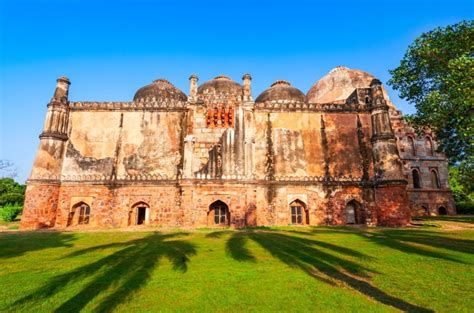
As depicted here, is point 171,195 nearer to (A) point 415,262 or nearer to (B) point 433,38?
(A) point 415,262

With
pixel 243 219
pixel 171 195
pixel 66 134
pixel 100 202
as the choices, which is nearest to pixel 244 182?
pixel 243 219

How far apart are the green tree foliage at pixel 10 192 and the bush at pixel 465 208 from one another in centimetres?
4250

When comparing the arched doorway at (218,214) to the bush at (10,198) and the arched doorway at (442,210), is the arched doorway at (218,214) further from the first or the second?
the arched doorway at (442,210)

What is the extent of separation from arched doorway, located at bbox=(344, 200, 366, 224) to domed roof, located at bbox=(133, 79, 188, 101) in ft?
49.1

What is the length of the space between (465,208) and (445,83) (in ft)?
77.0

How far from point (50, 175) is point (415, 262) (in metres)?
17.5

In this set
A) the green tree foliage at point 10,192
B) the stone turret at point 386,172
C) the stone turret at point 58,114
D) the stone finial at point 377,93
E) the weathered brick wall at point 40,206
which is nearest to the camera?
the weathered brick wall at point 40,206

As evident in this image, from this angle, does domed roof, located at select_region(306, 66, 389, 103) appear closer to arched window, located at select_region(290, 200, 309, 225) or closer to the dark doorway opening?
arched window, located at select_region(290, 200, 309, 225)

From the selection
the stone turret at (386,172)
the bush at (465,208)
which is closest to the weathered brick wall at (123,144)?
the stone turret at (386,172)

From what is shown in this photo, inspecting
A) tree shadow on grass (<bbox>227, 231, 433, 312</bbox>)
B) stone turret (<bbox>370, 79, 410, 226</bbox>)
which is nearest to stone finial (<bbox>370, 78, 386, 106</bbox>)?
stone turret (<bbox>370, 79, 410, 226</bbox>)

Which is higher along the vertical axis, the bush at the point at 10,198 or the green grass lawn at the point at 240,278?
the bush at the point at 10,198

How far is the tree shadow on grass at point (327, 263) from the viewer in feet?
14.5

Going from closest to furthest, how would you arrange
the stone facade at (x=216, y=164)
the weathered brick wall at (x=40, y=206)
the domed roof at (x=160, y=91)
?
the weathered brick wall at (x=40, y=206) → the stone facade at (x=216, y=164) → the domed roof at (x=160, y=91)

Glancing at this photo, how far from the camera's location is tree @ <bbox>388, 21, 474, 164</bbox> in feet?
30.9
